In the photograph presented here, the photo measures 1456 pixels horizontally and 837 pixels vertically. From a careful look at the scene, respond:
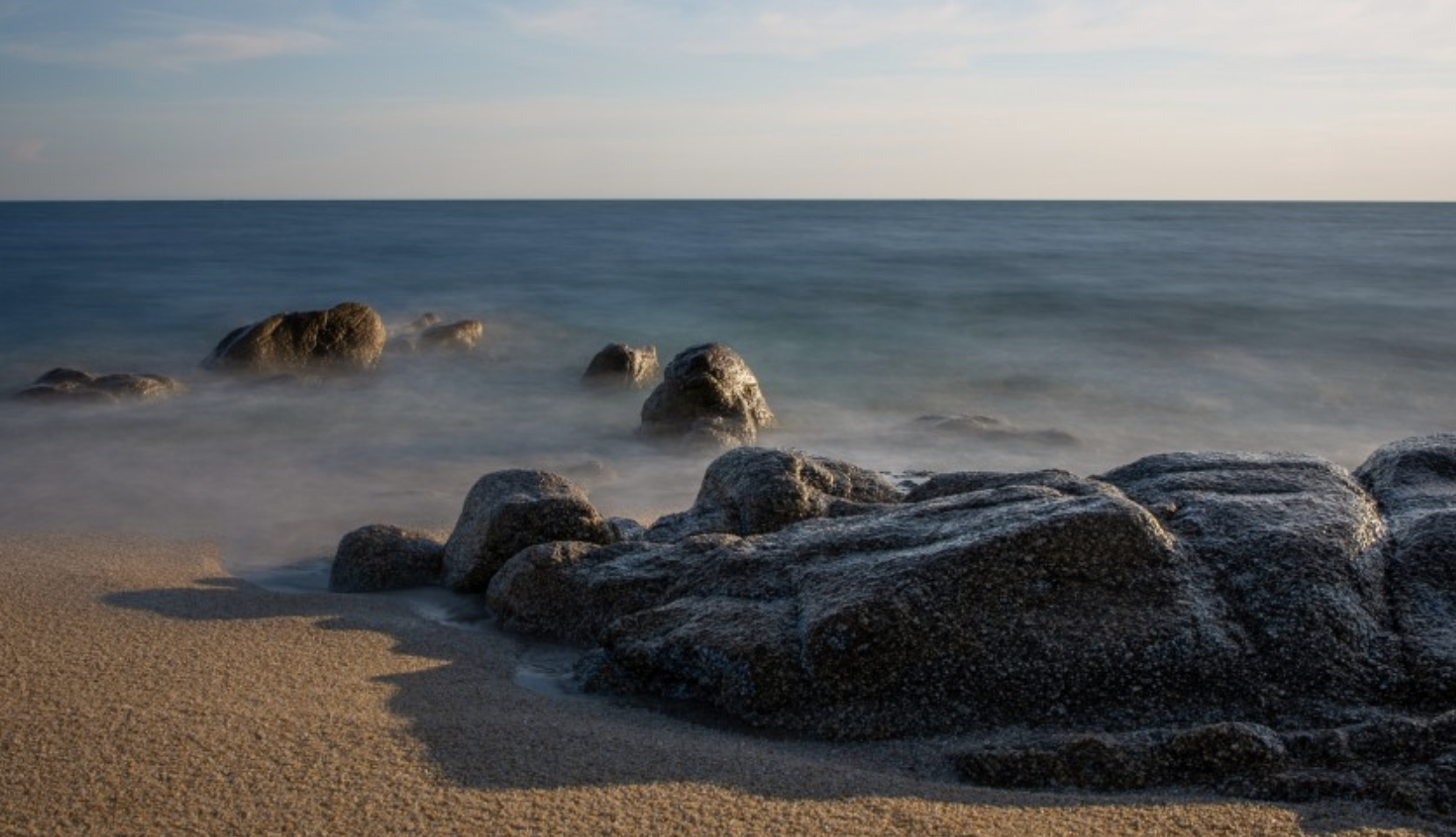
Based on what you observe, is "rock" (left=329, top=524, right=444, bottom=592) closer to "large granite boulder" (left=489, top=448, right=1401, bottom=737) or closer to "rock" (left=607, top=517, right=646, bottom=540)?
"rock" (left=607, top=517, right=646, bottom=540)

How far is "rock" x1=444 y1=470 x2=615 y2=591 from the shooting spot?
18.7 ft

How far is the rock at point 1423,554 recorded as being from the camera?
3.62 metres

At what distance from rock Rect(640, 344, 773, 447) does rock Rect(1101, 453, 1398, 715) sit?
5.85 metres

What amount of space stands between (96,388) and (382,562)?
26.1ft

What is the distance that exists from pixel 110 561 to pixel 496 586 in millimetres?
2428

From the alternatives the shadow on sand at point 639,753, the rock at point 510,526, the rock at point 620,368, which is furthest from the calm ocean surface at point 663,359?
the shadow on sand at point 639,753

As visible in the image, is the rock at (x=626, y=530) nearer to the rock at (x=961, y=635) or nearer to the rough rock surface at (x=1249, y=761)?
the rock at (x=961, y=635)

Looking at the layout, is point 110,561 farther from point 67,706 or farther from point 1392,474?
point 1392,474

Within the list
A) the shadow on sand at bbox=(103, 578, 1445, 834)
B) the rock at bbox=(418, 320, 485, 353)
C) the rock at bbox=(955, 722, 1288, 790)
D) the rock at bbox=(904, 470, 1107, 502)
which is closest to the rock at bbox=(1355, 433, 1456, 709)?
the rock at bbox=(955, 722, 1288, 790)

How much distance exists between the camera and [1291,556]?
3.96 metres

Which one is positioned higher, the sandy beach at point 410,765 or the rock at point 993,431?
the sandy beach at point 410,765

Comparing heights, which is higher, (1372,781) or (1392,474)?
(1392,474)

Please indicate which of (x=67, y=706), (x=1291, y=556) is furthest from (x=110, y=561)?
(x=1291, y=556)

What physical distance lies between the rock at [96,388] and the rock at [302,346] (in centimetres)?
99
